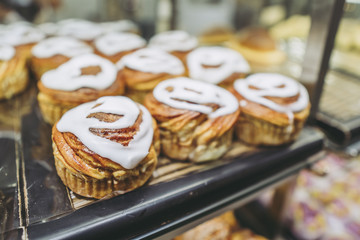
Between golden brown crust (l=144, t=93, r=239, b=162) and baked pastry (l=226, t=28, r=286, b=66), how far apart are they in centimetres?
172

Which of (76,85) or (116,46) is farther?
(116,46)

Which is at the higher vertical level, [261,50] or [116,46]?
[116,46]

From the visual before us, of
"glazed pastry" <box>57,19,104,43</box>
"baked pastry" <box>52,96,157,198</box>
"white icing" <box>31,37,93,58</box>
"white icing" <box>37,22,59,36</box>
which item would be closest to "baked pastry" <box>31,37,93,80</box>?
"white icing" <box>31,37,93,58</box>

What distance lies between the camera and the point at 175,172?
1370 millimetres

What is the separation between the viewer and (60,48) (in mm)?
2158

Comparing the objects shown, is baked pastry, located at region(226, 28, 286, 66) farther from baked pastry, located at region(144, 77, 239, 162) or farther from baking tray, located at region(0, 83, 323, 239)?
baked pastry, located at region(144, 77, 239, 162)

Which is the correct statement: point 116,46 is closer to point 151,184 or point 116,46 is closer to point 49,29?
point 49,29

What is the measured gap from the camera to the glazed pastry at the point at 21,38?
2.34m

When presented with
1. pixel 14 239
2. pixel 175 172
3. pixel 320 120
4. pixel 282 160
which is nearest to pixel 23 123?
pixel 14 239

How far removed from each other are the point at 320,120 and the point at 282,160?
59 cm

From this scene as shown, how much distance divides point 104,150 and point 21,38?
1.95 metres

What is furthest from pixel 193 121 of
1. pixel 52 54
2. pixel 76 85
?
pixel 52 54

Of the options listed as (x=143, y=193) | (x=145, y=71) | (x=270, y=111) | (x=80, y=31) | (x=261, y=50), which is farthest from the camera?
(x=261, y=50)

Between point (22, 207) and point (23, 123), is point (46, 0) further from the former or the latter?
point (22, 207)
